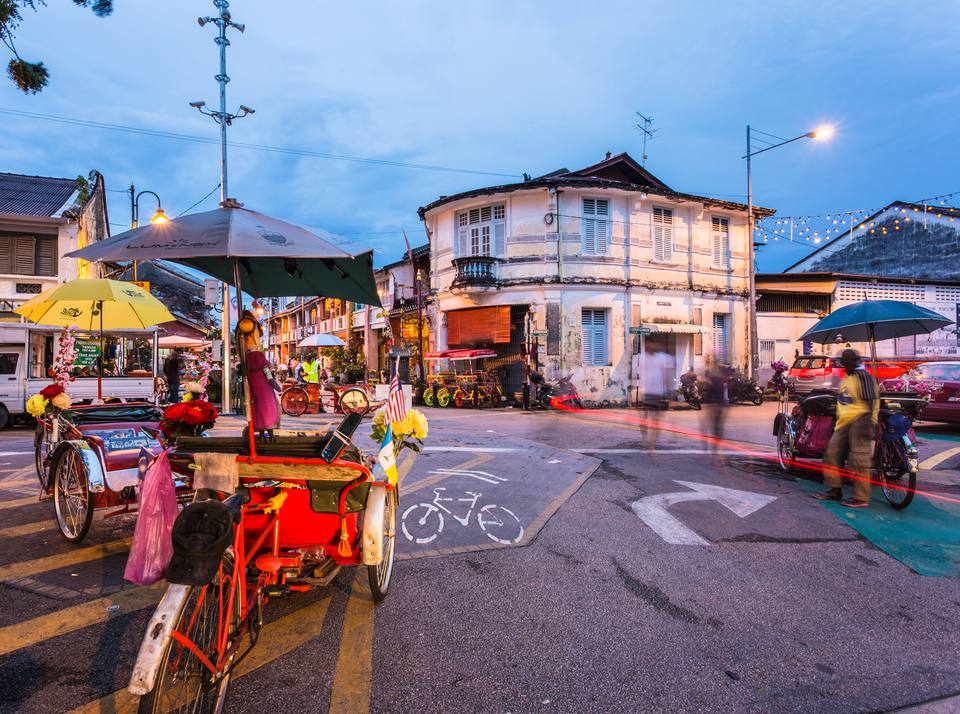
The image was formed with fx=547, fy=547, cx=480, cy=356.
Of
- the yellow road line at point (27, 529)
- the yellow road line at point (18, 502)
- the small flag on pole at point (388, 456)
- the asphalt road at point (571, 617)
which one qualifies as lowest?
the asphalt road at point (571, 617)

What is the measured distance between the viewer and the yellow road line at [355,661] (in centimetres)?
258

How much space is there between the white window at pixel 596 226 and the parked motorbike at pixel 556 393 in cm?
528

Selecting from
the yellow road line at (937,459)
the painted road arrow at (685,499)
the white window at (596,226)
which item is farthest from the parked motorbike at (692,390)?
the painted road arrow at (685,499)

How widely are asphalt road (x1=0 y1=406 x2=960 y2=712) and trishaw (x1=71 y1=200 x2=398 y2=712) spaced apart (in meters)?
0.36

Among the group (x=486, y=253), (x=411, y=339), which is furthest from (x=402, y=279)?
(x=486, y=253)

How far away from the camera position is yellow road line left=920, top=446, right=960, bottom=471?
8258 mm

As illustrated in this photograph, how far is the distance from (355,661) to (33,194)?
2392 centimetres

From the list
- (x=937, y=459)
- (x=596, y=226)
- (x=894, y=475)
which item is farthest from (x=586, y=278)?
(x=894, y=475)

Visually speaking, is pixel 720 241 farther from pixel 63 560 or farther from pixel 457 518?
pixel 63 560

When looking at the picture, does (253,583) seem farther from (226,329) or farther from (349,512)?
(226,329)

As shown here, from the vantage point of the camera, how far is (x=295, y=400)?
16328 mm

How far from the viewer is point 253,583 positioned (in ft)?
9.86

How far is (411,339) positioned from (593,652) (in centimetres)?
2569

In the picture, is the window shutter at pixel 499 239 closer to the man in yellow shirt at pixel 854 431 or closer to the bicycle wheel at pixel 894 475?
the man in yellow shirt at pixel 854 431
